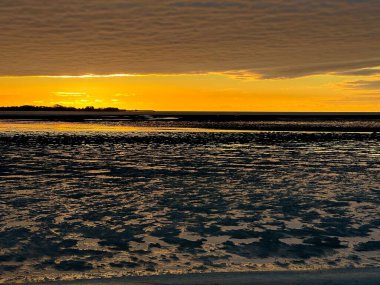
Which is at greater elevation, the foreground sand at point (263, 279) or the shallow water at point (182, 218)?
the foreground sand at point (263, 279)

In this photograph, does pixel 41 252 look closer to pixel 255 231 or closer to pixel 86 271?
pixel 86 271

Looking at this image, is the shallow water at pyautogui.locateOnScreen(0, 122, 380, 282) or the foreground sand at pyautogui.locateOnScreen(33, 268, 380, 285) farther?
the shallow water at pyautogui.locateOnScreen(0, 122, 380, 282)

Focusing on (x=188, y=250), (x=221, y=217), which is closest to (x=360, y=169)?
(x=221, y=217)

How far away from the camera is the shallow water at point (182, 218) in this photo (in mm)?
9352

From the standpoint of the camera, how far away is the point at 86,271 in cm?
872

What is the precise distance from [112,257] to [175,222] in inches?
130

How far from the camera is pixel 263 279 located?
7879mm

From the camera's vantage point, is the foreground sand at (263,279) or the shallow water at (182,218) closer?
the foreground sand at (263,279)

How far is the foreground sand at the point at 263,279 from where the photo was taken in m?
7.67

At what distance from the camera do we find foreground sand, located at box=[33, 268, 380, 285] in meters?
7.67

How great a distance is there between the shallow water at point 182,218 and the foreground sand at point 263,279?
2.11ft

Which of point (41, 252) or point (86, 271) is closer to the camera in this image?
point (86, 271)

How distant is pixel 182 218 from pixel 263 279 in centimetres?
549

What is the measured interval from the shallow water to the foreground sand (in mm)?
642
